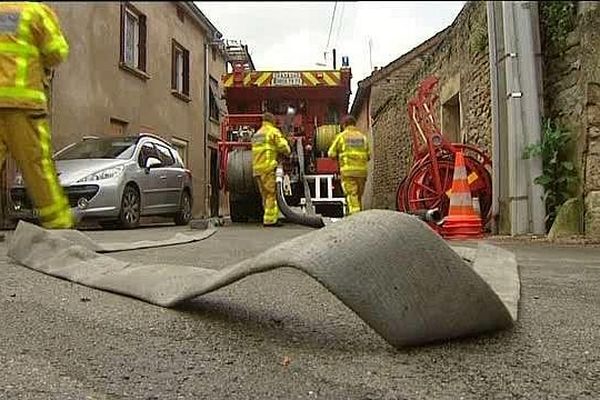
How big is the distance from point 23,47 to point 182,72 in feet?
43.8

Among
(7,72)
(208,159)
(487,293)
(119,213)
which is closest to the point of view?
(487,293)

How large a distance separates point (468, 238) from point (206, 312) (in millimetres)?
4852

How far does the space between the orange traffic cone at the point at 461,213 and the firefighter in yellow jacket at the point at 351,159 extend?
2300 mm

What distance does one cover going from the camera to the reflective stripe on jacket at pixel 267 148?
9539mm

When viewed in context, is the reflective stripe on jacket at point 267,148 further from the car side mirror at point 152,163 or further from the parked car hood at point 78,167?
the parked car hood at point 78,167

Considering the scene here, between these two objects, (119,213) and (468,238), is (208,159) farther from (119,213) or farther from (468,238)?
(468,238)

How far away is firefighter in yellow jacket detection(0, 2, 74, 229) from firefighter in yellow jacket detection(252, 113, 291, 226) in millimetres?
4063

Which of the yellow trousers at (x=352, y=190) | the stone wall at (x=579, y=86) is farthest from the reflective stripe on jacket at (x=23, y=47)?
the yellow trousers at (x=352, y=190)

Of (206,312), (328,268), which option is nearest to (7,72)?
(206,312)

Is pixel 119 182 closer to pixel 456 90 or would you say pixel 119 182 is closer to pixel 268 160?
pixel 268 160

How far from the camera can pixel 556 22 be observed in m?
6.87

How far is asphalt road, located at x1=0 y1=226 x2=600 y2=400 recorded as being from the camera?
193 centimetres

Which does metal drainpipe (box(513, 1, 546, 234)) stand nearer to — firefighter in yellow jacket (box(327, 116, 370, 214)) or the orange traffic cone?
the orange traffic cone

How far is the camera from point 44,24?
578cm
